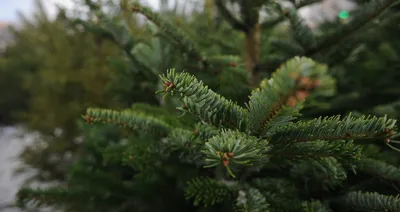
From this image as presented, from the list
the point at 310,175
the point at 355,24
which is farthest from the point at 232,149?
the point at 355,24

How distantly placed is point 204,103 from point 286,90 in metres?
0.12

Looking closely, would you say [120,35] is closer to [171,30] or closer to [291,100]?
[171,30]

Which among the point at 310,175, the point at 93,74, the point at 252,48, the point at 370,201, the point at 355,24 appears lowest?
the point at 370,201

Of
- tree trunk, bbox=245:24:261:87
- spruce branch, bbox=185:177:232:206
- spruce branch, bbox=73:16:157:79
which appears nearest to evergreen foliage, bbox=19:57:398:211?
spruce branch, bbox=185:177:232:206

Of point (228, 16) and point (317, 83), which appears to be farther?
point (228, 16)

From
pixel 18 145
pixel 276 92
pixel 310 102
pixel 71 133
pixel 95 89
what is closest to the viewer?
pixel 276 92

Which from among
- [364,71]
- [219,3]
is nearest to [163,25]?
[219,3]

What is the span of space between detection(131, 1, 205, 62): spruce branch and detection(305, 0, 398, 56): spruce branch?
27 centimetres

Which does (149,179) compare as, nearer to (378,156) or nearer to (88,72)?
(378,156)

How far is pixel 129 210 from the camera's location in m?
0.83

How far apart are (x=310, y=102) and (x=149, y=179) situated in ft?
1.33

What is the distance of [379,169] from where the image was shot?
1.80 ft

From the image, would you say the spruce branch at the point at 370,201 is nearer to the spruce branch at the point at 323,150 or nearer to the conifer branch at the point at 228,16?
the spruce branch at the point at 323,150

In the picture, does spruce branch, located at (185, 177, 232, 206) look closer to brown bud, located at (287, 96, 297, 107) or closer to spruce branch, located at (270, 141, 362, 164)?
spruce branch, located at (270, 141, 362, 164)
